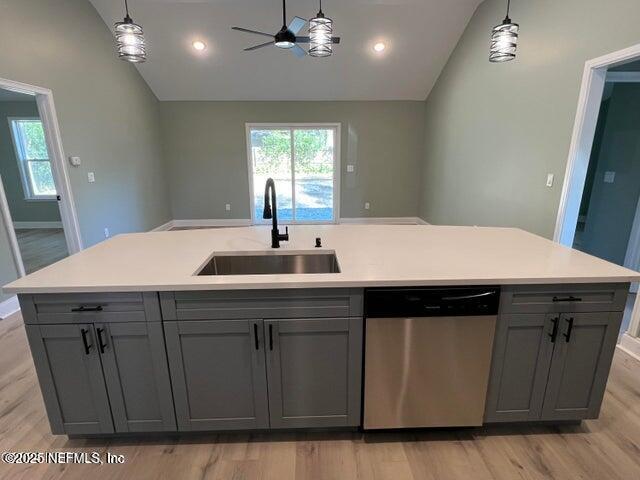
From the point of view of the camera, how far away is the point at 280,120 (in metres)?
6.17

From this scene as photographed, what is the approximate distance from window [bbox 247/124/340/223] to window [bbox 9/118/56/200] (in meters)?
3.82

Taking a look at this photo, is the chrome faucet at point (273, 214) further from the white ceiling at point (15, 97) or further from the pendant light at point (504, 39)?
the white ceiling at point (15, 97)

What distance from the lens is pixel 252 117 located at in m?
6.14

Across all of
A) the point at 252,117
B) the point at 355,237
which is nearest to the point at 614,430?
the point at 355,237

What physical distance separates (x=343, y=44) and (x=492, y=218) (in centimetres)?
331

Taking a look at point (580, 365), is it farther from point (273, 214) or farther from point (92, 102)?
point (92, 102)

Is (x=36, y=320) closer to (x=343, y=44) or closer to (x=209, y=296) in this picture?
(x=209, y=296)

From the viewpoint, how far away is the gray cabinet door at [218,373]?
1478 mm

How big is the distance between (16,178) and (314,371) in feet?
25.1

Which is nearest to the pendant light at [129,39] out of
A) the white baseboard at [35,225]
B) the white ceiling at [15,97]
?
the white ceiling at [15,97]

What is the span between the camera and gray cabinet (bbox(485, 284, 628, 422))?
1.49 meters

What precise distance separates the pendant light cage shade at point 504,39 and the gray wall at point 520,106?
2.11ft

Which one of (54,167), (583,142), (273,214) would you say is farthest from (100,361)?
(583,142)

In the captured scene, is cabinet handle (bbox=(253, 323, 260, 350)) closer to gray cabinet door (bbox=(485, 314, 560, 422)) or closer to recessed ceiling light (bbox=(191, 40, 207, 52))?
gray cabinet door (bbox=(485, 314, 560, 422))
